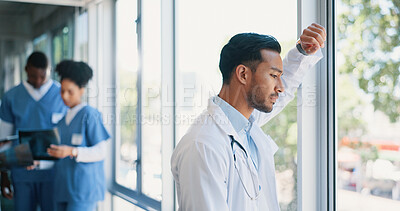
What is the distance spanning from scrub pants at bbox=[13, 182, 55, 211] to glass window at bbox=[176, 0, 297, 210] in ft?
3.34

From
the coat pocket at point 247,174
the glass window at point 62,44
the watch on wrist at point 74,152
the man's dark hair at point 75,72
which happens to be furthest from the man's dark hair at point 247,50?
the glass window at point 62,44

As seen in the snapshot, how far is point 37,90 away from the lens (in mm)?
2932

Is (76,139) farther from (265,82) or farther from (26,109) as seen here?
(265,82)

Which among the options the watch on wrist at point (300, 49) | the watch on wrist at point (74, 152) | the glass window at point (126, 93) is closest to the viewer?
the watch on wrist at point (300, 49)

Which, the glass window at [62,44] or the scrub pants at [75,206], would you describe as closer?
the scrub pants at [75,206]

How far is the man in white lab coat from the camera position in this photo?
45.3 inches

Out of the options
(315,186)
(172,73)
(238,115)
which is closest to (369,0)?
(238,115)

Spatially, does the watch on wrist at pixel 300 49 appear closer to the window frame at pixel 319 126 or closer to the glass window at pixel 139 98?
the window frame at pixel 319 126

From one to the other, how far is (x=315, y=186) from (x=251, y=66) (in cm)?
61

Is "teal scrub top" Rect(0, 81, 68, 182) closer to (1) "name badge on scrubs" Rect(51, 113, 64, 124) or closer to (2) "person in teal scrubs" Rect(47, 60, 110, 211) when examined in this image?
(1) "name badge on scrubs" Rect(51, 113, 64, 124)

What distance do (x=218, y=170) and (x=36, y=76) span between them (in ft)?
7.06

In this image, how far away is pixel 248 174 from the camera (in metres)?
1.28

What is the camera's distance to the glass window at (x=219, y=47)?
1.70 metres

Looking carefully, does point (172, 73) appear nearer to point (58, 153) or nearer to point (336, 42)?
point (58, 153)
